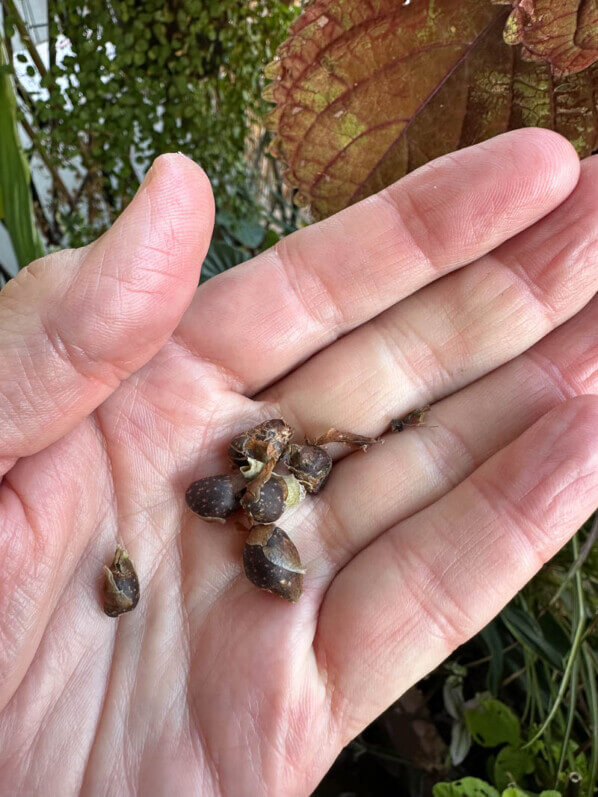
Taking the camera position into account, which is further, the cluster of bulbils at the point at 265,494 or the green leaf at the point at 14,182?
the green leaf at the point at 14,182

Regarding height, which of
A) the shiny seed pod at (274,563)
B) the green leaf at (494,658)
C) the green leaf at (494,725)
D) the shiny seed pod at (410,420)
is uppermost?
the shiny seed pod at (410,420)

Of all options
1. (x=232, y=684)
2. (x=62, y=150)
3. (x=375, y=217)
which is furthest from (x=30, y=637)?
(x=62, y=150)

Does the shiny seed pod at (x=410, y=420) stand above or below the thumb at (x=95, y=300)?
below

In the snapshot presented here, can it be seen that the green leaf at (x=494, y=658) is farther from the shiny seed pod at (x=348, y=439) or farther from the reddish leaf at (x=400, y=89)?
the reddish leaf at (x=400, y=89)

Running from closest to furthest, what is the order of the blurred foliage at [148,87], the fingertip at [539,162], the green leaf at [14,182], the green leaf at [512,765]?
the fingertip at [539,162]
the green leaf at [512,765]
the green leaf at [14,182]
the blurred foliage at [148,87]

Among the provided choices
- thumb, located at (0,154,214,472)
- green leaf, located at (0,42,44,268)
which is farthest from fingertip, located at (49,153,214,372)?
green leaf, located at (0,42,44,268)

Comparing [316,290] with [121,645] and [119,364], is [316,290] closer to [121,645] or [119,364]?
[119,364]

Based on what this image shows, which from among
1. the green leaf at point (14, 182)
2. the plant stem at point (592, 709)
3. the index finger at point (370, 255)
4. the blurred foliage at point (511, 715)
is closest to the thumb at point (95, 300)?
the index finger at point (370, 255)
